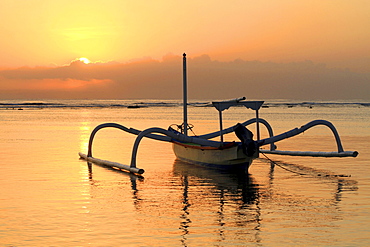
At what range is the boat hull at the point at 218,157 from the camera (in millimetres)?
15812

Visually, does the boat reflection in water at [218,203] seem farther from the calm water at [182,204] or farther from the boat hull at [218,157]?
the boat hull at [218,157]

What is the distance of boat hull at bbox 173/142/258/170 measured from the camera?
15812 millimetres

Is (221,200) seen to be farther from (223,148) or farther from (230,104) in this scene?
(230,104)

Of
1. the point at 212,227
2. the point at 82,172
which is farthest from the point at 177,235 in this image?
the point at 82,172

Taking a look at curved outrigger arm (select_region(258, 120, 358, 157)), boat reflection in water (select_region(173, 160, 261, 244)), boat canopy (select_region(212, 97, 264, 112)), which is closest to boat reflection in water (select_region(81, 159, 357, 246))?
boat reflection in water (select_region(173, 160, 261, 244))

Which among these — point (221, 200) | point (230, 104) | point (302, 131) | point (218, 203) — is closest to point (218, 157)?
point (230, 104)

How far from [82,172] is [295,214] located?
817 cm

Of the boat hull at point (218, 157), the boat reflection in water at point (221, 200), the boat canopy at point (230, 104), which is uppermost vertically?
the boat canopy at point (230, 104)

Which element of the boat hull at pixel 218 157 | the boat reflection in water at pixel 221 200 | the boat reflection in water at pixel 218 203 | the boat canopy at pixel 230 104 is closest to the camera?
the boat reflection in water at pixel 218 203

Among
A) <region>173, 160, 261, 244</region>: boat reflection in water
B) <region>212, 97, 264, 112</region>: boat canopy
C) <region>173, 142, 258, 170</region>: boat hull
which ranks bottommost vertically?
<region>173, 160, 261, 244</region>: boat reflection in water

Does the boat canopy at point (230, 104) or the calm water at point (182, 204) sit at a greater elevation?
the boat canopy at point (230, 104)

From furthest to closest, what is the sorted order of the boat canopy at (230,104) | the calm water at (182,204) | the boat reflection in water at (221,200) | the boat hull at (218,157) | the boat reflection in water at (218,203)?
the boat canopy at (230,104)
the boat hull at (218,157)
the boat reflection in water at (221,200)
the boat reflection in water at (218,203)
the calm water at (182,204)

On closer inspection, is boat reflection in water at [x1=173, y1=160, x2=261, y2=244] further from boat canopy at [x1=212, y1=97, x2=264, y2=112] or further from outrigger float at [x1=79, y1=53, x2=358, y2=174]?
boat canopy at [x1=212, y1=97, x2=264, y2=112]

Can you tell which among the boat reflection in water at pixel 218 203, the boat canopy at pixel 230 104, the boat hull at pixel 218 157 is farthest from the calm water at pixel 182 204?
the boat canopy at pixel 230 104
